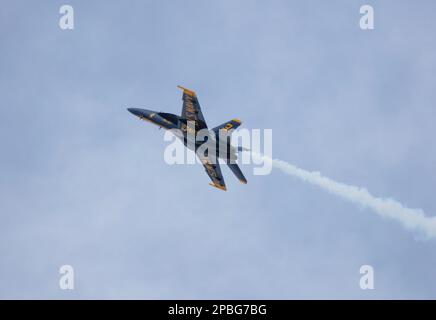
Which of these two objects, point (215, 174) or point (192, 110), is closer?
point (192, 110)

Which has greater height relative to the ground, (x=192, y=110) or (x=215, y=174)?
(x=192, y=110)

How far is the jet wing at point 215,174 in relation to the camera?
82.1 metres

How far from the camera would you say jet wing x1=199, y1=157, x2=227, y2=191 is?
269 ft

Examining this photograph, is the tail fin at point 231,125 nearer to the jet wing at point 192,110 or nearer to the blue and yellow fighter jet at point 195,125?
the blue and yellow fighter jet at point 195,125

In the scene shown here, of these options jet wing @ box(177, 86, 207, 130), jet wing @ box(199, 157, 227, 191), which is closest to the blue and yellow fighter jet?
jet wing @ box(177, 86, 207, 130)

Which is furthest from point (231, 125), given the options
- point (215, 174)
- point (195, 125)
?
point (215, 174)

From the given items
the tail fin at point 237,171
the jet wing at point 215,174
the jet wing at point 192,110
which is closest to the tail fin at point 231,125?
the jet wing at point 192,110

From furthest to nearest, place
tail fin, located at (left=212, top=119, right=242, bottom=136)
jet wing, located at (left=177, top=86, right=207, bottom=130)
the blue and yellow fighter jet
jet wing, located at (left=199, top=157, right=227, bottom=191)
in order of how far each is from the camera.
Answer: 1. jet wing, located at (left=199, top=157, right=227, bottom=191)
2. tail fin, located at (left=212, top=119, right=242, bottom=136)
3. jet wing, located at (left=177, top=86, right=207, bottom=130)
4. the blue and yellow fighter jet

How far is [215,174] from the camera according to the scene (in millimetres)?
82750

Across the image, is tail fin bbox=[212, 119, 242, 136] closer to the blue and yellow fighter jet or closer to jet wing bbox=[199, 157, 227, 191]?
the blue and yellow fighter jet

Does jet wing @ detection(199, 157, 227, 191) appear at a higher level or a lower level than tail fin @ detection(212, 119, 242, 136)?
lower

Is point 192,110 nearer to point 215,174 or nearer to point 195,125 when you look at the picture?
point 195,125
